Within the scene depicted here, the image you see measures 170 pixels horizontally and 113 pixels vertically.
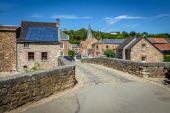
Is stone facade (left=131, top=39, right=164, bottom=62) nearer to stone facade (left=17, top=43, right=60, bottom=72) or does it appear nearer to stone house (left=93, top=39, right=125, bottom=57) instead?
stone facade (left=17, top=43, right=60, bottom=72)

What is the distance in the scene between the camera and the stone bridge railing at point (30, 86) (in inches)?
278

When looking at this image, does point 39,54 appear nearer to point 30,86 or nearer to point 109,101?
point 109,101

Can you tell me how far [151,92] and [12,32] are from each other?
76.8ft

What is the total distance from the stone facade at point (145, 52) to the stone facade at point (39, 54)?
766 inches

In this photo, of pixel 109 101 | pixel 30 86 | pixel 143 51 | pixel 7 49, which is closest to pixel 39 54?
pixel 7 49

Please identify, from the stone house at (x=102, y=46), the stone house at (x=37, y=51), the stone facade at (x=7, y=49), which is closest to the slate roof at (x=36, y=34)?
the stone house at (x=37, y=51)

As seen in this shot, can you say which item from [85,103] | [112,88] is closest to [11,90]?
[85,103]

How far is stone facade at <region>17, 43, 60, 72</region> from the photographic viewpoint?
34219mm

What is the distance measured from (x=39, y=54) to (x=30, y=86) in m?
26.9

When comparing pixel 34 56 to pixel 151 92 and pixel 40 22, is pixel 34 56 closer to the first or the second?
pixel 40 22

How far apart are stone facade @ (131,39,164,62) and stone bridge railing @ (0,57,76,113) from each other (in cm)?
3808

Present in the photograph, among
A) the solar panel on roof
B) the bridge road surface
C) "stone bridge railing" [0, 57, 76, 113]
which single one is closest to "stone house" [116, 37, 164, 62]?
the solar panel on roof

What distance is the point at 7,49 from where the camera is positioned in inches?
1213

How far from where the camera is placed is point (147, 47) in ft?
158
